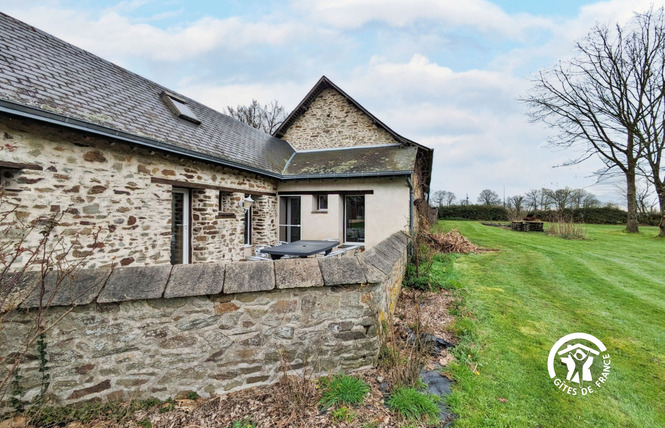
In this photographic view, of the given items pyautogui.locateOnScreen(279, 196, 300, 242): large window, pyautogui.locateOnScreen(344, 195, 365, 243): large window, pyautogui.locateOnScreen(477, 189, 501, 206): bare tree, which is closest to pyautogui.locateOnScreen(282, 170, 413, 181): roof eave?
pyautogui.locateOnScreen(279, 196, 300, 242): large window

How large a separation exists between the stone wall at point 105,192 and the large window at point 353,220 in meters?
4.67

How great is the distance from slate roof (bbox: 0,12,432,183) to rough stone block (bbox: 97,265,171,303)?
3271 mm

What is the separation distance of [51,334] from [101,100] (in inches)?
197

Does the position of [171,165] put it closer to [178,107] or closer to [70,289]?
[178,107]

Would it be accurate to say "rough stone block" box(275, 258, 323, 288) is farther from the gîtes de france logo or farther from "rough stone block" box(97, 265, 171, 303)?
the gîtes de france logo

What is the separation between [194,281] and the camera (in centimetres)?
261

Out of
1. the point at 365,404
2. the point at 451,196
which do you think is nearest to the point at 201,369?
the point at 365,404

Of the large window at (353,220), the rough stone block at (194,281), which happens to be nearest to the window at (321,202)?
the large window at (353,220)

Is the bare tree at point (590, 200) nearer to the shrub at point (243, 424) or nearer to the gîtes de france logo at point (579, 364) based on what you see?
the gîtes de france logo at point (579, 364)

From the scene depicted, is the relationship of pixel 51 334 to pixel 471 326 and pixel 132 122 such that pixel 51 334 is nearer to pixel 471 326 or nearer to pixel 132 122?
pixel 132 122

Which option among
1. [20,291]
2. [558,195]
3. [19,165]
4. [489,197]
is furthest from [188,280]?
[489,197]

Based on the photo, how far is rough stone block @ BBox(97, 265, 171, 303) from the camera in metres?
2.43

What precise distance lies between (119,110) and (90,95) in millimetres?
Result: 489

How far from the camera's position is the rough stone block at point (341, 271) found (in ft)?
9.45
